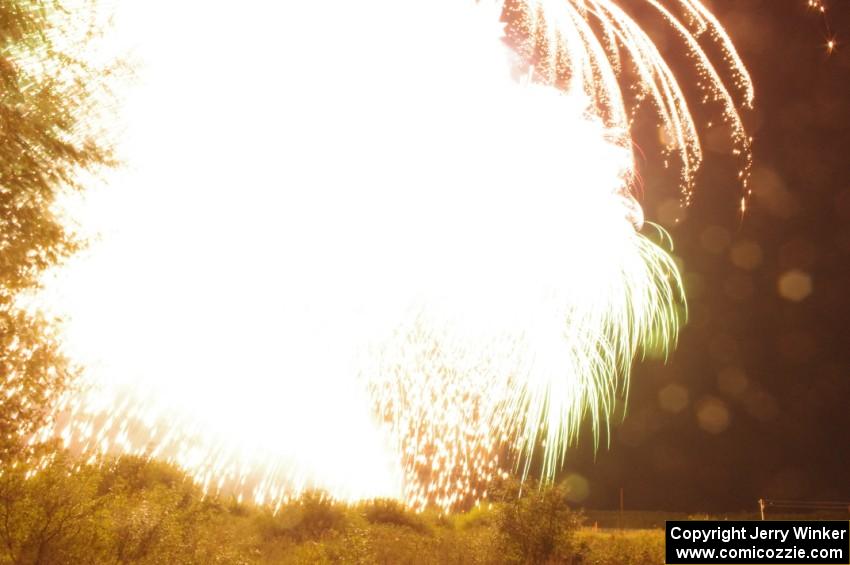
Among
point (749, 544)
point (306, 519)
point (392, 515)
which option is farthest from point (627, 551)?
point (306, 519)

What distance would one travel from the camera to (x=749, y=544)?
14523 millimetres

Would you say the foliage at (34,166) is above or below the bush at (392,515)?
above

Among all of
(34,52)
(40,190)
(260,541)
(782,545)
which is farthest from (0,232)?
(782,545)

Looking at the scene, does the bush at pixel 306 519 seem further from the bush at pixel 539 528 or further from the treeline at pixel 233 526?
the bush at pixel 539 528

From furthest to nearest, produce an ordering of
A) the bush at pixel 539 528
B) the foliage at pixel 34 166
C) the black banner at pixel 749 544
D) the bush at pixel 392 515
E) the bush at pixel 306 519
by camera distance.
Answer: the bush at pixel 392 515 → the bush at pixel 306 519 → the bush at pixel 539 528 → the black banner at pixel 749 544 → the foliage at pixel 34 166

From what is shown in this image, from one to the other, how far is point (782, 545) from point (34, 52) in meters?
19.6

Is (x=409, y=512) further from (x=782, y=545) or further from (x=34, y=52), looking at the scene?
(x=34, y=52)

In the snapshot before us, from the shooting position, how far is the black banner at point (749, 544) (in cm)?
1417

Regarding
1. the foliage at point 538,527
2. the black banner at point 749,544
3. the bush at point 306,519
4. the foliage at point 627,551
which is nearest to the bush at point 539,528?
the foliage at point 538,527

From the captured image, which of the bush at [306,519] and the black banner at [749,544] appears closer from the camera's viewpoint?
the black banner at [749,544]

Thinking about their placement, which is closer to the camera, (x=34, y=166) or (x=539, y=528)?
(x=34, y=166)

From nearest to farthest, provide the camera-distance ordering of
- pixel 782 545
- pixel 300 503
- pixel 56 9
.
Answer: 1. pixel 56 9
2. pixel 782 545
3. pixel 300 503

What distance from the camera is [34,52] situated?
26.2ft

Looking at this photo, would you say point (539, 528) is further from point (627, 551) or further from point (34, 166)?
point (34, 166)
